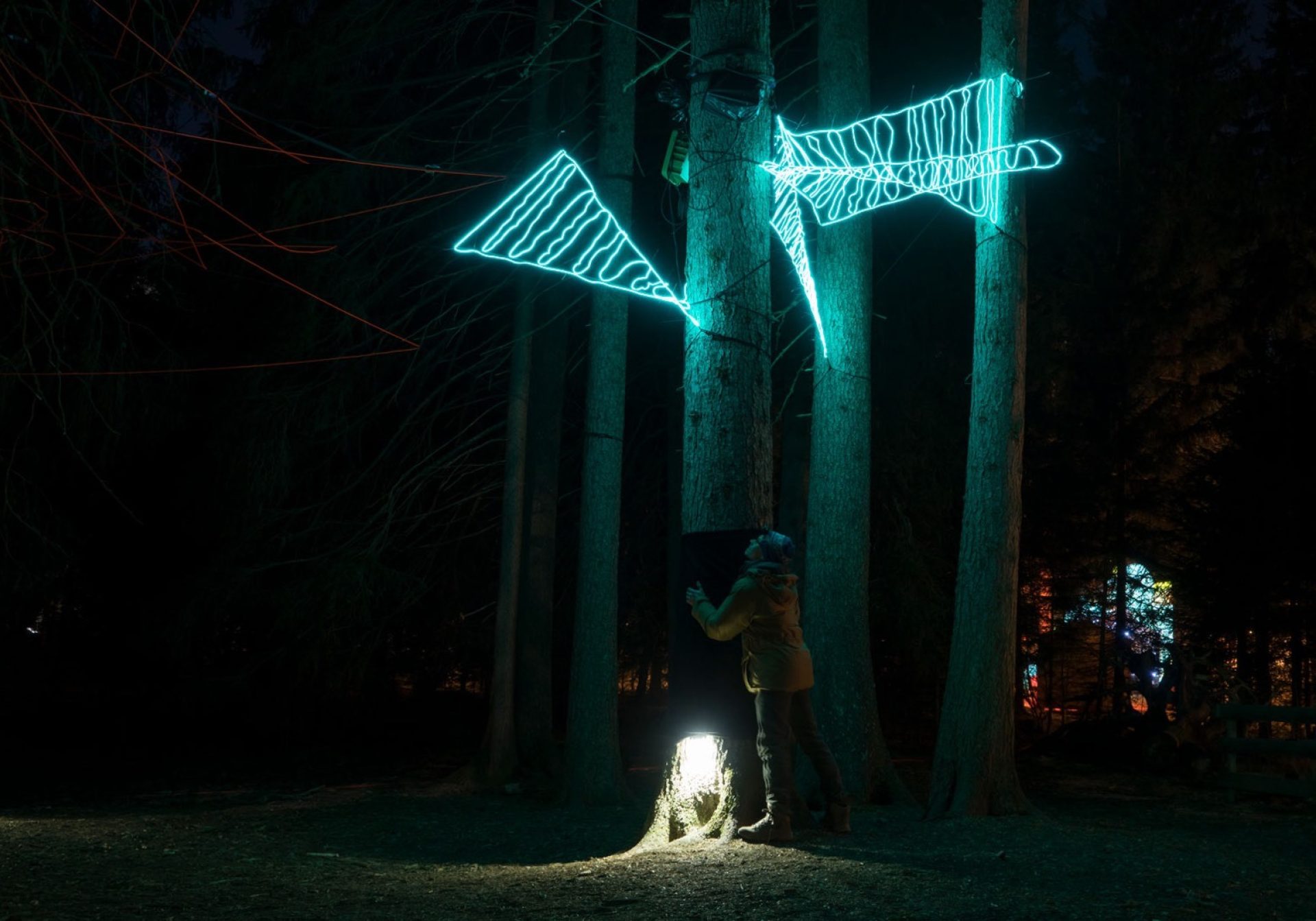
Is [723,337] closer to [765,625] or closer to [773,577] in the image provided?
[773,577]

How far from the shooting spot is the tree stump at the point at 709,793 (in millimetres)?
6934

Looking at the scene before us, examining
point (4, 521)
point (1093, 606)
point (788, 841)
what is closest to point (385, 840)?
point (4, 521)

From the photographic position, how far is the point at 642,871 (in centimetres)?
633

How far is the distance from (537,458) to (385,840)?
5303mm

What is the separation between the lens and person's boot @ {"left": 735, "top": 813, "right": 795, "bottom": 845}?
6.67m

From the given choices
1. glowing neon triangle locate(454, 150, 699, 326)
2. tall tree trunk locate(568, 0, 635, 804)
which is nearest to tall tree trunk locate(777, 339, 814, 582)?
tall tree trunk locate(568, 0, 635, 804)

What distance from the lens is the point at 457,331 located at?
15195 millimetres

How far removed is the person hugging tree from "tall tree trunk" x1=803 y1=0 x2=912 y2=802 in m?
4.73

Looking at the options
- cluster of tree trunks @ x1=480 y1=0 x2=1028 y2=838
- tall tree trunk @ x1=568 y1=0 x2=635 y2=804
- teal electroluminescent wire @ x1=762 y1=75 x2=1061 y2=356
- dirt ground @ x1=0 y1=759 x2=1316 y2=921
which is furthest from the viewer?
tall tree trunk @ x1=568 y1=0 x2=635 y2=804

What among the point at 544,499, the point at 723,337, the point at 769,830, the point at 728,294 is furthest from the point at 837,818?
the point at 544,499

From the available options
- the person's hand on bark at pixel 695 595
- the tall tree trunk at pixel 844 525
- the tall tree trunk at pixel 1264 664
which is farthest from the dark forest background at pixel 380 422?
the person's hand on bark at pixel 695 595

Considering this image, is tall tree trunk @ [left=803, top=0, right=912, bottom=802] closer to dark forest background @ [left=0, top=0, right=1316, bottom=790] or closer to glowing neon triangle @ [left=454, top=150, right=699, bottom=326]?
dark forest background @ [left=0, top=0, right=1316, bottom=790]

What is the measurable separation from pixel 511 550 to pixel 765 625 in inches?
315

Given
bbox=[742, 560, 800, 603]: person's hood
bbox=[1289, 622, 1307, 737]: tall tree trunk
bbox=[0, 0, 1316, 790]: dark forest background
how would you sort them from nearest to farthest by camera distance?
bbox=[742, 560, 800, 603]: person's hood → bbox=[0, 0, 1316, 790]: dark forest background → bbox=[1289, 622, 1307, 737]: tall tree trunk
